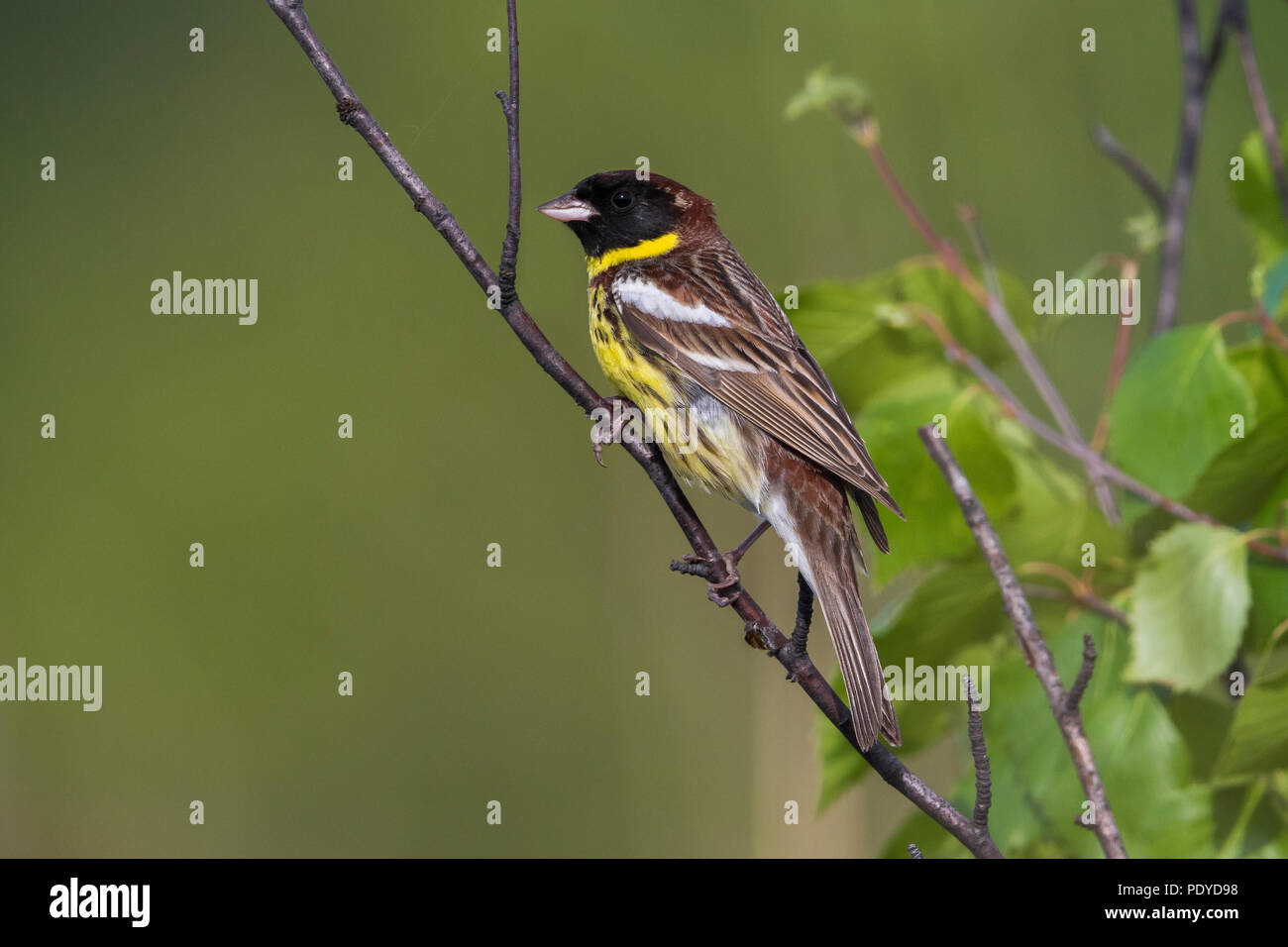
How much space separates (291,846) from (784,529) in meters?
2.92

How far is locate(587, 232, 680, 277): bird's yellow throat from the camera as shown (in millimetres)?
3492

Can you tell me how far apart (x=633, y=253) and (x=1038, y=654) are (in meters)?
1.97

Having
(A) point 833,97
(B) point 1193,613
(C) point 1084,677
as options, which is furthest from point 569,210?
(C) point 1084,677

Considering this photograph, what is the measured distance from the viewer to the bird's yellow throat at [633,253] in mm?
3492

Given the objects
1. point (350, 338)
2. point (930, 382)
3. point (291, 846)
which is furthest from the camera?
point (350, 338)

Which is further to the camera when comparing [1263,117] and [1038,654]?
[1263,117]

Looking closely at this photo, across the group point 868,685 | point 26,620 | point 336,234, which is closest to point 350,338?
point 336,234

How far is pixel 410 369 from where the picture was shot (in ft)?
18.8

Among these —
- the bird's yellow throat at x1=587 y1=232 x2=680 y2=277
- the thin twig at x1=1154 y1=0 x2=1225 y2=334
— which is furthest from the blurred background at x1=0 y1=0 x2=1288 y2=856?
the thin twig at x1=1154 y1=0 x2=1225 y2=334

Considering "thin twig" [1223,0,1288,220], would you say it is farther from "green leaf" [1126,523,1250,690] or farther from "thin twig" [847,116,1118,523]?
"green leaf" [1126,523,1250,690]

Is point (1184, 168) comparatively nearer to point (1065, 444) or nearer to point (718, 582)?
point (1065, 444)

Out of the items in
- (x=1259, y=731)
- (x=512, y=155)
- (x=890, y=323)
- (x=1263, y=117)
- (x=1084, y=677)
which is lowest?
(x=1259, y=731)

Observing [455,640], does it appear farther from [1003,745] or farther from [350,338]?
[1003,745]

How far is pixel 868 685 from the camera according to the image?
90.9 inches
